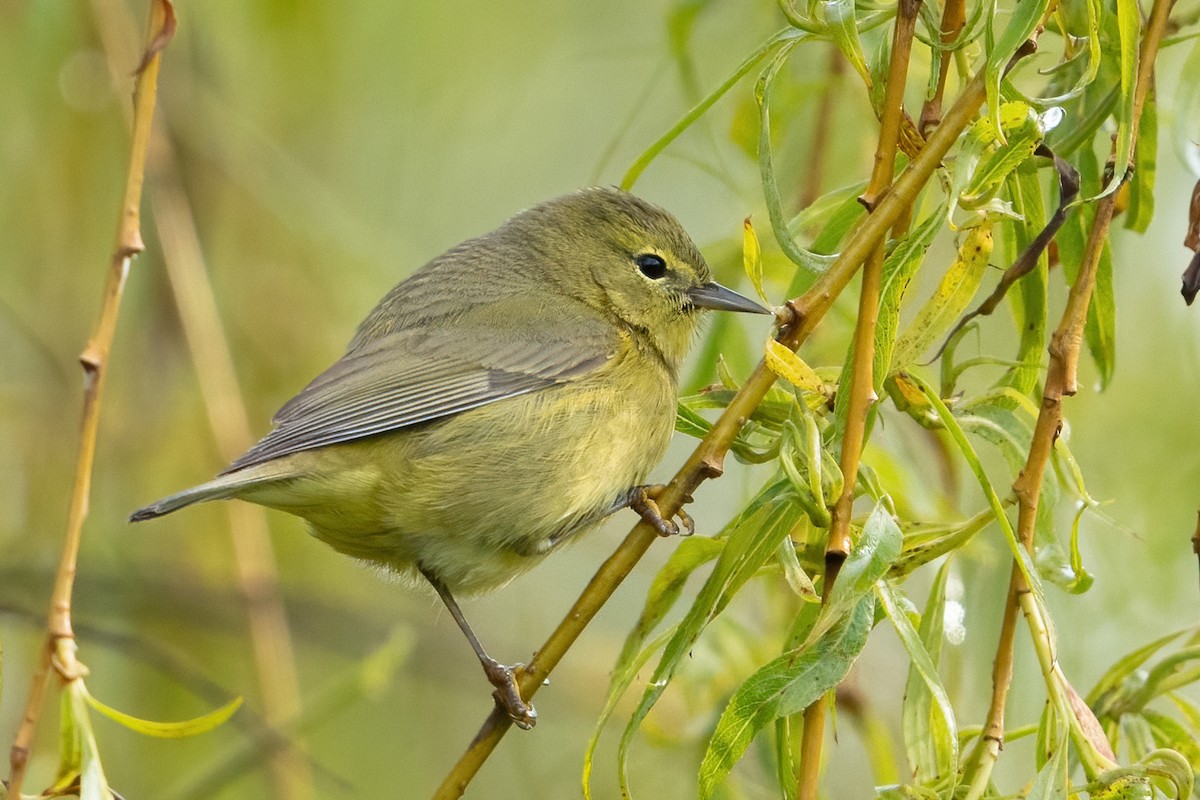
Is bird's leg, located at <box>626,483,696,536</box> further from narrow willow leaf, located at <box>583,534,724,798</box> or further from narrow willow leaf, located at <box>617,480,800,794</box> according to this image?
narrow willow leaf, located at <box>617,480,800,794</box>

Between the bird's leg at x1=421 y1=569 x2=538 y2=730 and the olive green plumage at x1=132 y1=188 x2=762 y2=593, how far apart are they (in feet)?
0.17

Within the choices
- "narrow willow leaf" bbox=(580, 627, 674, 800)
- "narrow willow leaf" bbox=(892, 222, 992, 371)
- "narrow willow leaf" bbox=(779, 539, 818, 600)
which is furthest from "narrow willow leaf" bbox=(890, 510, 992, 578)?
"narrow willow leaf" bbox=(580, 627, 674, 800)

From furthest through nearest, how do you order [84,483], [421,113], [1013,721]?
1. [421,113]
2. [1013,721]
3. [84,483]

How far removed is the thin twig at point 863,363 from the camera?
2.07 meters

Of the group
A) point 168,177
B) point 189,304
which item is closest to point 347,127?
point 168,177

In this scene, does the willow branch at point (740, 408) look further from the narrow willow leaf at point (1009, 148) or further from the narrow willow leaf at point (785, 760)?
the narrow willow leaf at point (785, 760)

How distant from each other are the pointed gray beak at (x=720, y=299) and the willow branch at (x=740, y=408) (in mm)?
1278

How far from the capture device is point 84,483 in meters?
2.19

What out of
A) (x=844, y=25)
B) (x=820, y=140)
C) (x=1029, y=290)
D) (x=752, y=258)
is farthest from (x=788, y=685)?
(x=820, y=140)

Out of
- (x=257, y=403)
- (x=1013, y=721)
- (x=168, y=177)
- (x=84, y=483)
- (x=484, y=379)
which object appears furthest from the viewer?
(x=257, y=403)

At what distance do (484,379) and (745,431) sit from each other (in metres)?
1.43

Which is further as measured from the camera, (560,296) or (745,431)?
(560,296)

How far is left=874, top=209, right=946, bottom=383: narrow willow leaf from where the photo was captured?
213 cm

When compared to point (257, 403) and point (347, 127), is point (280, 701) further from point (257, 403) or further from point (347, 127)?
point (347, 127)
